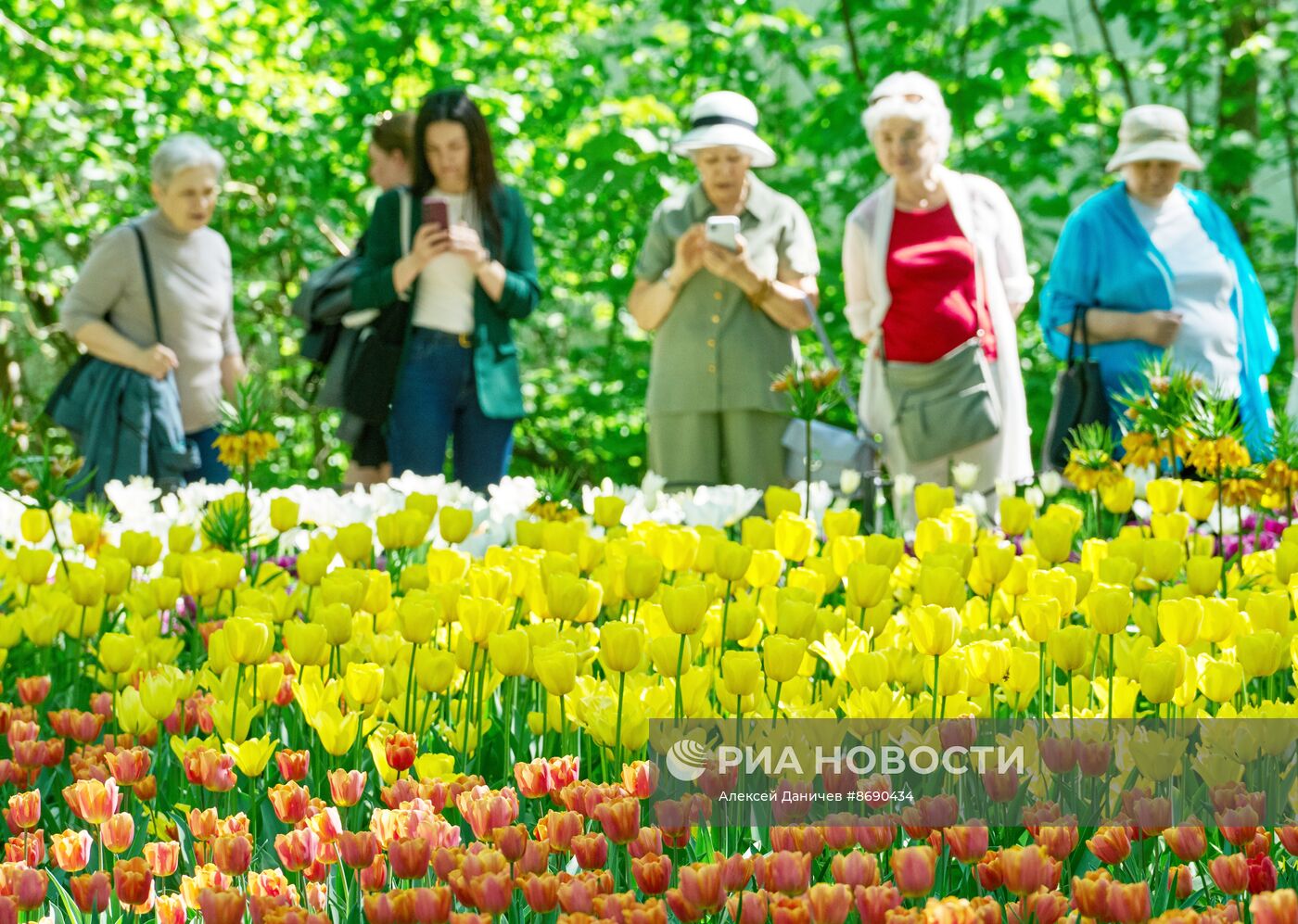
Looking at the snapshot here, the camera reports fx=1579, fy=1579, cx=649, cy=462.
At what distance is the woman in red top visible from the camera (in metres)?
4.38

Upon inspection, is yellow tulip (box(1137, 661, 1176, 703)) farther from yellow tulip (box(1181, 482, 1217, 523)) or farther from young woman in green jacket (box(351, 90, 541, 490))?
young woman in green jacket (box(351, 90, 541, 490))

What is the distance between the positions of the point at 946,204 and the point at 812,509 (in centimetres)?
180

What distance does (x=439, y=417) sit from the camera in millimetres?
4668

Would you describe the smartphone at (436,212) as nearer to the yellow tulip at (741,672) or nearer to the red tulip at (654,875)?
the yellow tulip at (741,672)

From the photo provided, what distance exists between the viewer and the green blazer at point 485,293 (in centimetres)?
459

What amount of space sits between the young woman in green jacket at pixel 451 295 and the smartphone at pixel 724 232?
568mm

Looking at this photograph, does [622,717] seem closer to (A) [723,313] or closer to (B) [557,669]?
(B) [557,669]

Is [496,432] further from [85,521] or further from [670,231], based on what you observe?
[85,521]

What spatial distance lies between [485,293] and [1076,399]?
171 cm

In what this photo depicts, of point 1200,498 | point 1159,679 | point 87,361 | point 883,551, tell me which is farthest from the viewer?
point 87,361

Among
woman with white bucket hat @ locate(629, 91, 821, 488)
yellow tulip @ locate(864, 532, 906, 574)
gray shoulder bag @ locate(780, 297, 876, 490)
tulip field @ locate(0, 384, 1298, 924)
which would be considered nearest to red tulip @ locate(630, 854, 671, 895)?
tulip field @ locate(0, 384, 1298, 924)

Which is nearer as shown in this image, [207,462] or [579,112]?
[207,462]

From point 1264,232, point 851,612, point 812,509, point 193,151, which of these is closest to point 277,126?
point 193,151

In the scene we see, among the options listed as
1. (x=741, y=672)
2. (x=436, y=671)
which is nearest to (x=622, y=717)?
(x=741, y=672)
